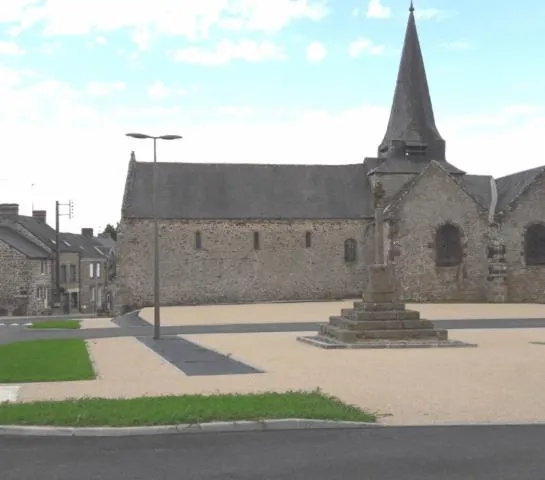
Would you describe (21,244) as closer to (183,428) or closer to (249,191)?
(249,191)

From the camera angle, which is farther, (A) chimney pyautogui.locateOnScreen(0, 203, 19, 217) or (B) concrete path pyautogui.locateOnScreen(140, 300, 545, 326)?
(A) chimney pyautogui.locateOnScreen(0, 203, 19, 217)

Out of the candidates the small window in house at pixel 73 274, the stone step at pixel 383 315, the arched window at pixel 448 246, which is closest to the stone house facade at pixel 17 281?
the small window in house at pixel 73 274

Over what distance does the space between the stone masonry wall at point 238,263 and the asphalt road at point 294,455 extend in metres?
30.0

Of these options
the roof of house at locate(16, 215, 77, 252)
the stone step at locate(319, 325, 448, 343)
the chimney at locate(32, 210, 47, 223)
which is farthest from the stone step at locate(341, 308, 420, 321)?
the chimney at locate(32, 210, 47, 223)

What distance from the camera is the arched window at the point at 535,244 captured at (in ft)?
118

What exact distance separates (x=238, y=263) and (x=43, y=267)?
15.8 meters

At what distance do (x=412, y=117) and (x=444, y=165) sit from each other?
3.01 metres

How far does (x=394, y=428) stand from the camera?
7844 millimetres

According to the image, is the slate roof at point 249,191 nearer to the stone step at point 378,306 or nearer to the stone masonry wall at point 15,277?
the stone masonry wall at point 15,277

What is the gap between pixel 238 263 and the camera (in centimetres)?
3781

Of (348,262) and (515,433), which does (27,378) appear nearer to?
(515,433)

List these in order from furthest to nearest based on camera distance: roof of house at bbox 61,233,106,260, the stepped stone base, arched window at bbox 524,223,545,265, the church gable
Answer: roof of house at bbox 61,233,106,260 < the church gable < arched window at bbox 524,223,545,265 < the stepped stone base

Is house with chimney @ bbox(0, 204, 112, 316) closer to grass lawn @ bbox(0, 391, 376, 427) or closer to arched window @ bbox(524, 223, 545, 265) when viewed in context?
arched window @ bbox(524, 223, 545, 265)

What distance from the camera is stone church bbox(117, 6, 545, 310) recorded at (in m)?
36.1
